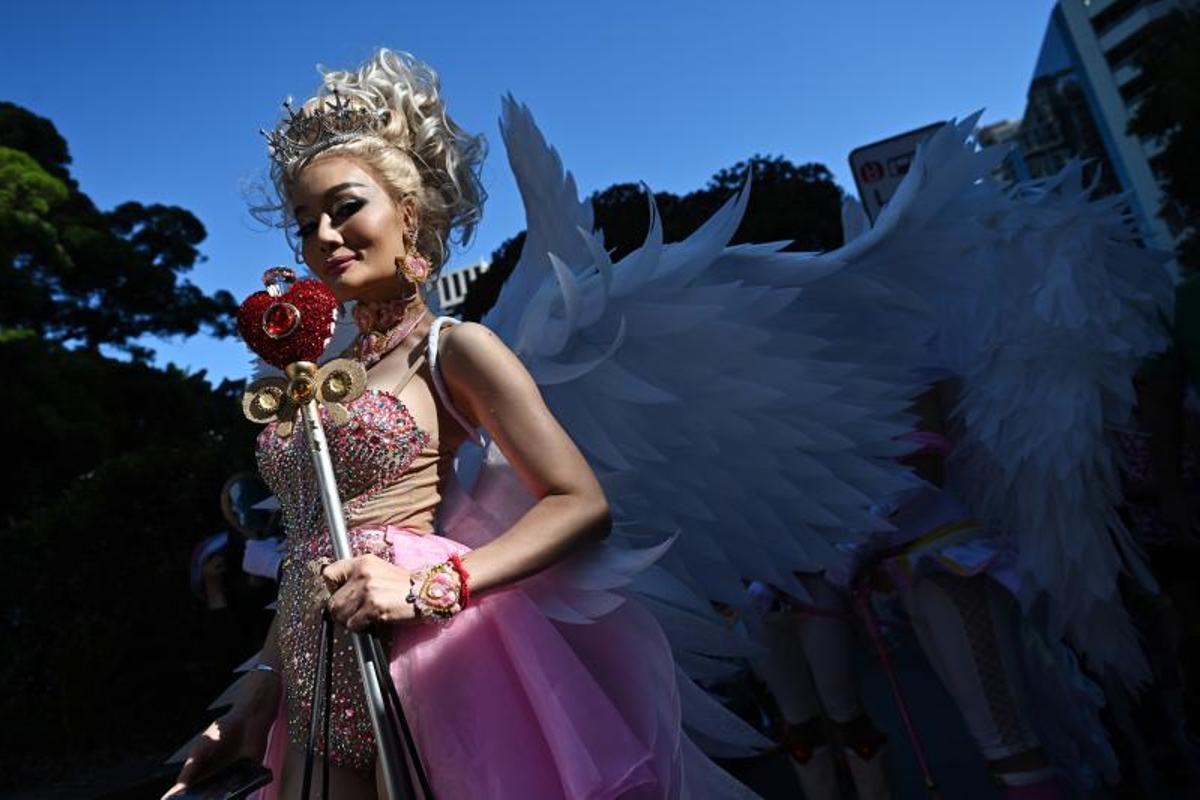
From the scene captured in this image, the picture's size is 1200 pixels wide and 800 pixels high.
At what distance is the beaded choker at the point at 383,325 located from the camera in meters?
1.85

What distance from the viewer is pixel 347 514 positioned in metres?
1.66

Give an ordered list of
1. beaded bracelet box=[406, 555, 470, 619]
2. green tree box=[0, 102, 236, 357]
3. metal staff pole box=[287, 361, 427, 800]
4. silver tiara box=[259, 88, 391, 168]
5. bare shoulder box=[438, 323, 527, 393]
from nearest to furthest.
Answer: metal staff pole box=[287, 361, 427, 800]
beaded bracelet box=[406, 555, 470, 619]
bare shoulder box=[438, 323, 527, 393]
silver tiara box=[259, 88, 391, 168]
green tree box=[0, 102, 236, 357]

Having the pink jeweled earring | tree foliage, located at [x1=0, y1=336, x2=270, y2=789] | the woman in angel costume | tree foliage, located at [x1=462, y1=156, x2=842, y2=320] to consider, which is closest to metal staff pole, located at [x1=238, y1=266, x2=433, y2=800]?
the woman in angel costume

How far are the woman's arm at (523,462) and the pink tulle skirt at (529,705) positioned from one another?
0.23 feet

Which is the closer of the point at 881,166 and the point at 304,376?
the point at 304,376

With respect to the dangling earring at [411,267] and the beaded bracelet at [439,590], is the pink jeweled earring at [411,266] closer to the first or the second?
the dangling earring at [411,267]

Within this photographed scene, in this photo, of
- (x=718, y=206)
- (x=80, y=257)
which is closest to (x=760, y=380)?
(x=718, y=206)

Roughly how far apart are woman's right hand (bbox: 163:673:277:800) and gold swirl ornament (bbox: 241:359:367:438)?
55cm

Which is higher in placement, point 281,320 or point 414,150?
point 414,150

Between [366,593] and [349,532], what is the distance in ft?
0.98

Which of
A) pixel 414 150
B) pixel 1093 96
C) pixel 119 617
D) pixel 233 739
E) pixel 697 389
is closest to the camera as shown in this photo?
pixel 233 739

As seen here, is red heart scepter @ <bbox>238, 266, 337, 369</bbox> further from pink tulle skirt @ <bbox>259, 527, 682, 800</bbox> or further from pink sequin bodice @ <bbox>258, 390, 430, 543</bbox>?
pink tulle skirt @ <bbox>259, 527, 682, 800</bbox>

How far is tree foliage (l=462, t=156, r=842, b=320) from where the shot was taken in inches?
444

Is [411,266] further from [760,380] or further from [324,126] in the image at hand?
[760,380]
